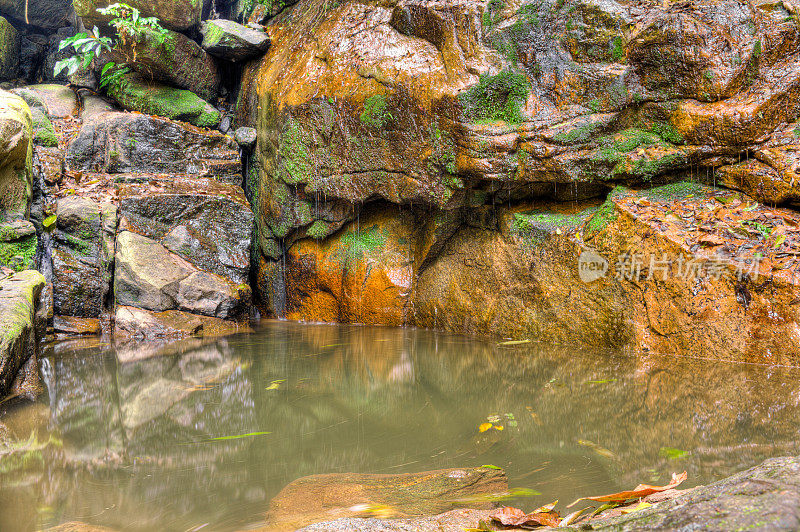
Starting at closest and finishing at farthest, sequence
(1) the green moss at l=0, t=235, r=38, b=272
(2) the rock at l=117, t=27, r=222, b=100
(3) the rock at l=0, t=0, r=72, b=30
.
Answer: (1) the green moss at l=0, t=235, r=38, b=272
(2) the rock at l=117, t=27, r=222, b=100
(3) the rock at l=0, t=0, r=72, b=30

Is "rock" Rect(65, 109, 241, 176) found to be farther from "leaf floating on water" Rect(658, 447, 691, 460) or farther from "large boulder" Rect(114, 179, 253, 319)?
"leaf floating on water" Rect(658, 447, 691, 460)

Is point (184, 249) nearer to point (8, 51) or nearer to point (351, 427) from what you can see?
point (351, 427)

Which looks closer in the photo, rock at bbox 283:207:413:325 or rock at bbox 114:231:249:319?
rock at bbox 114:231:249:319

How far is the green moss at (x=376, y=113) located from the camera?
6.63 meters

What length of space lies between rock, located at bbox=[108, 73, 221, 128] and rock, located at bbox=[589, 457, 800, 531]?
981 cm

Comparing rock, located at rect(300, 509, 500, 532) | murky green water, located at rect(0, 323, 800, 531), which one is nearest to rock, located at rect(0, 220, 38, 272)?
murky green water, located at rect(0, 323, 800, 531)

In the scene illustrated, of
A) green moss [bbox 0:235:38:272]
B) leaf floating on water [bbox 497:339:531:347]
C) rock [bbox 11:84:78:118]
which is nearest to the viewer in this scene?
leaf floating on water [bbox 497:339:531:347]

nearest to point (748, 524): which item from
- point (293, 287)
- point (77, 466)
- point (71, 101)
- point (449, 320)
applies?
point (77, 466)

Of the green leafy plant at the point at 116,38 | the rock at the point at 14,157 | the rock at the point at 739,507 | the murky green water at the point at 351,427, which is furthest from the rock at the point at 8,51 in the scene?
the rock at the point at 739,507

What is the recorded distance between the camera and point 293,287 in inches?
318

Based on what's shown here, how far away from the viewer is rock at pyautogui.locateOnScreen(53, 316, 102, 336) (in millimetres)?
6246

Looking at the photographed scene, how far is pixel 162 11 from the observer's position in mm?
8844

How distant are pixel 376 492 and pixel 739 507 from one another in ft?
4.65

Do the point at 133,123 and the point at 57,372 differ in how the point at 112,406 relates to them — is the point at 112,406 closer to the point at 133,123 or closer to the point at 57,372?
the point at 57,372
